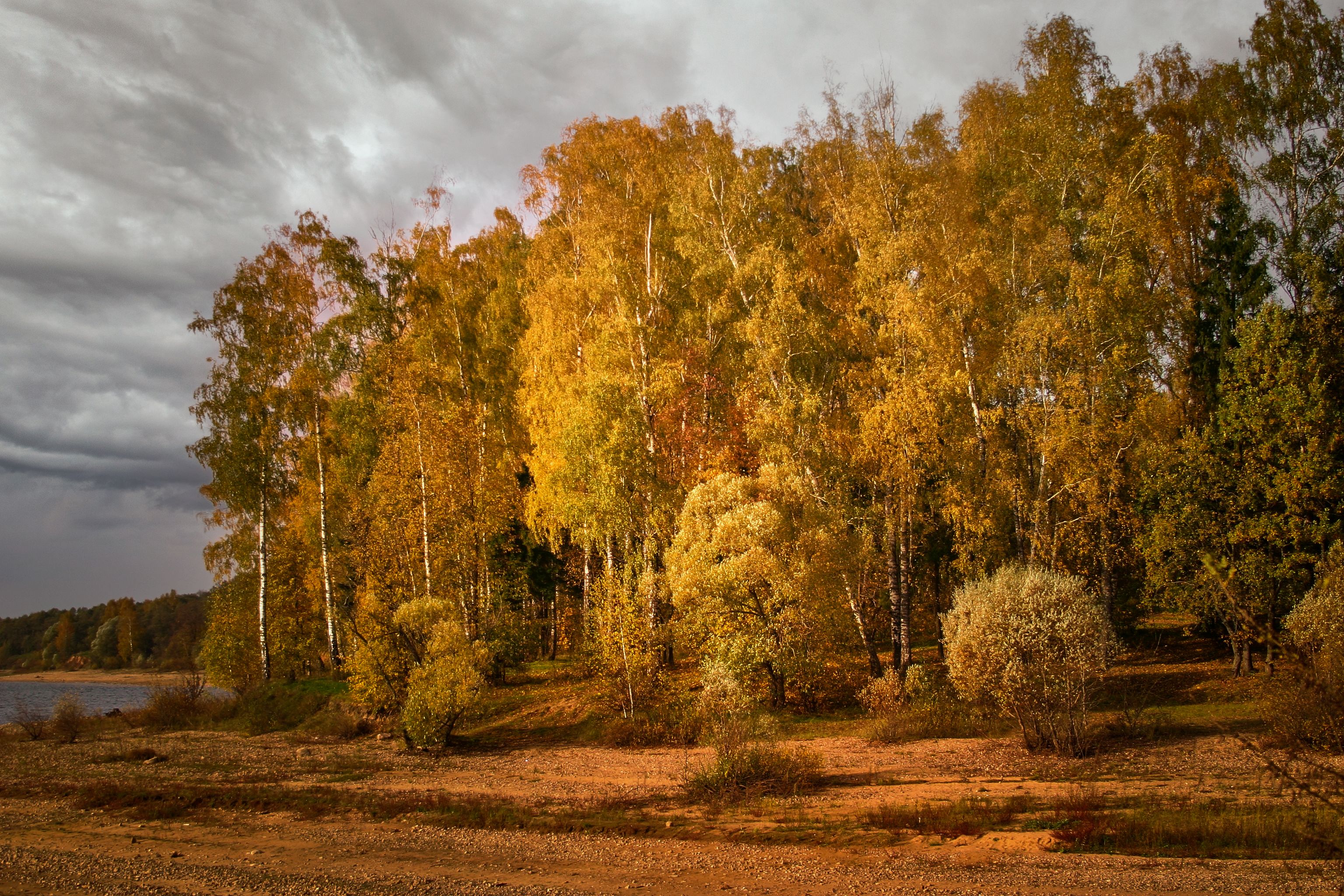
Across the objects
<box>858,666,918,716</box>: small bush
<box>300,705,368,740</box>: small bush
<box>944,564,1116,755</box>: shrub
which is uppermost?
<box>944,564,1116,755</box>: shrub

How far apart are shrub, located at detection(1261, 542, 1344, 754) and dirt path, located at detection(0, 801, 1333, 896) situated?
13.0 ft

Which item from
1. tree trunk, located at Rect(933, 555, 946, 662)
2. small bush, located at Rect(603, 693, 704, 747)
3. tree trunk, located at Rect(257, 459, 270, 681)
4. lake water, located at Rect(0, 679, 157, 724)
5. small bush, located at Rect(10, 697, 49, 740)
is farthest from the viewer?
lake water, located at Rect(0, 679, 157, 724)

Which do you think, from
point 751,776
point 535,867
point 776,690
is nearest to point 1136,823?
point 751,776

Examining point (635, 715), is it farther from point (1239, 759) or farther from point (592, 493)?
point (1239, 759)

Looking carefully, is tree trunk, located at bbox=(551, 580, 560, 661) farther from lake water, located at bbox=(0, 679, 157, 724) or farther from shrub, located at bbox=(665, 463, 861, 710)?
lake water, located at bbox=(0, 679, 157, 724)

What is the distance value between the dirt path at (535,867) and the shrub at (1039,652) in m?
5.11

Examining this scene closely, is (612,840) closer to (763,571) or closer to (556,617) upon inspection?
(763,571)

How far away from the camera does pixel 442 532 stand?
24547 mm

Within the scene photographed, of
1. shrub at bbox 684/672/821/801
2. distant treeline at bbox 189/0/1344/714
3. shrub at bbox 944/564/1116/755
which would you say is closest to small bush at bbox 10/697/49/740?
distant treeline at bbox 189/0/1344/714

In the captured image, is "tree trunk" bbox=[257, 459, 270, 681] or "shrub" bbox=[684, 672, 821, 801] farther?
"tree trunk" bbox=[257, 459, 270, 681]

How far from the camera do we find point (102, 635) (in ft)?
292

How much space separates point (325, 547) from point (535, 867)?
20721 mm

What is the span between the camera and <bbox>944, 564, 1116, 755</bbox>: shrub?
46.1 feet

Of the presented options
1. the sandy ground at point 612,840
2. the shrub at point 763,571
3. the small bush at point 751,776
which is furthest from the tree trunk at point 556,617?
the small bush at point 751,776
